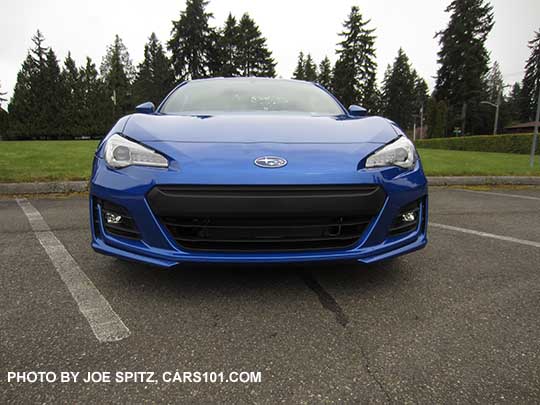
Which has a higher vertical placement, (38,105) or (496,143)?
(38,105)

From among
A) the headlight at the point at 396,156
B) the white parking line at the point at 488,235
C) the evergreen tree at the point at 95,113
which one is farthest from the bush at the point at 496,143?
the evergreen tree at the point at 95,113

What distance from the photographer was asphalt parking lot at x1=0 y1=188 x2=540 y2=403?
1.14 meters

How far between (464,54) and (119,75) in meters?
43.8

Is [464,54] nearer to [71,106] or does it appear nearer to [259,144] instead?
[71,106]

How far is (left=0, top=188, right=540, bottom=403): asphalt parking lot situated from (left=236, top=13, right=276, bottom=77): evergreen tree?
145 feet

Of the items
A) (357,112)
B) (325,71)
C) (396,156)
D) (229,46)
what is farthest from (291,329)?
(325,71)

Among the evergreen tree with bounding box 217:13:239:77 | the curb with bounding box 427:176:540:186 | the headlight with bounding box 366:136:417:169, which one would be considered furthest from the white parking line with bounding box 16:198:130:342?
the evergreen tree with bounding box 217:13:239:77

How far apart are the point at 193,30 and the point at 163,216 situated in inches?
1675

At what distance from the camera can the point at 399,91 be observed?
197ft

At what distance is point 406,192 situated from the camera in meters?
1.78

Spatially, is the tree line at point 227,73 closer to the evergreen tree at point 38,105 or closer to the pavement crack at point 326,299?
the evergreen tree at point 38,105

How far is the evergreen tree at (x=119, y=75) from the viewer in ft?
166

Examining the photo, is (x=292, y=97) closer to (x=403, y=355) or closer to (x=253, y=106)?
(x=253, y=106)

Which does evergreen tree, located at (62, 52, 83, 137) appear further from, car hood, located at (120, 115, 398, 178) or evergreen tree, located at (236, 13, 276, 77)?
car hood, located at (120, 115, 398, 178)
